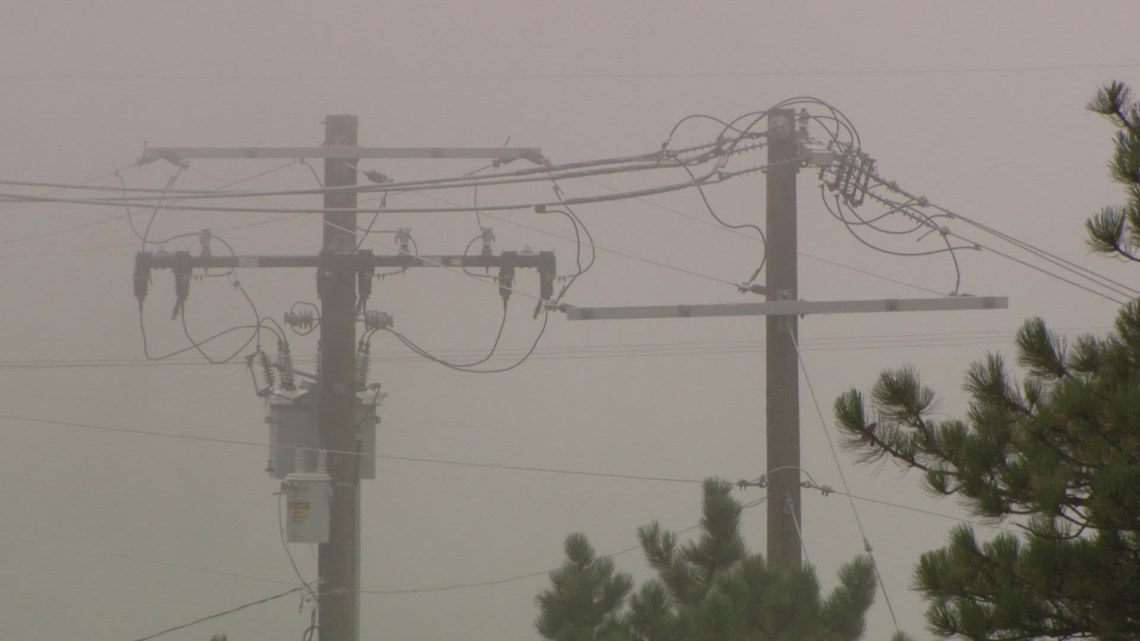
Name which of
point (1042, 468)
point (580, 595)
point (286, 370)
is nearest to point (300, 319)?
point (286, 370)

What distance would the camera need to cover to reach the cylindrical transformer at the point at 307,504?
1012cm

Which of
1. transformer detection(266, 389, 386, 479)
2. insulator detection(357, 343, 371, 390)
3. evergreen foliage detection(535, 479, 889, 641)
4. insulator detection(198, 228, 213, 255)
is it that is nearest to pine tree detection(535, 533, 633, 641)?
evergreen foliage detection(535, 479, 889, 641)

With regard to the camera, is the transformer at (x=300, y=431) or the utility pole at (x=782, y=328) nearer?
the utility pole at (x=782, y=328)

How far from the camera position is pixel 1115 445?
16.4 feet

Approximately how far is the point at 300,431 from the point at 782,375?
12.5ft

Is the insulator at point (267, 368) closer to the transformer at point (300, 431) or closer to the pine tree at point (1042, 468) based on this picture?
the transformer at point (300, 431)

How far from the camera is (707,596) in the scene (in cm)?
757

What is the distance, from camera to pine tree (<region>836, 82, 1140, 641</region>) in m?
5.00

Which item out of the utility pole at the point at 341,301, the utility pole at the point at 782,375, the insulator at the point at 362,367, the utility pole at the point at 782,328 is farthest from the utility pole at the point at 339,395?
the utility pole at the point at 782,375

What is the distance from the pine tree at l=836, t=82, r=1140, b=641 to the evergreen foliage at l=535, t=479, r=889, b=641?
178 cm

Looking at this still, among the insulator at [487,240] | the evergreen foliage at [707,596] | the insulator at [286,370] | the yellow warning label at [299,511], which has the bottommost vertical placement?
the evergreen foliage at [707,596]

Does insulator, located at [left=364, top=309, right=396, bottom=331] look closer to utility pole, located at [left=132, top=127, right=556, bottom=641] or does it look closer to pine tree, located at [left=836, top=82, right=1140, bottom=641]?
utility pole, located at [left=132, top=127, right=556, bottom=641]

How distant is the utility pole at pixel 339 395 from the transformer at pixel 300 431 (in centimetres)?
20

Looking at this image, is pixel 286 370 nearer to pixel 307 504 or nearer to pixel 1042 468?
pixel 307 504
